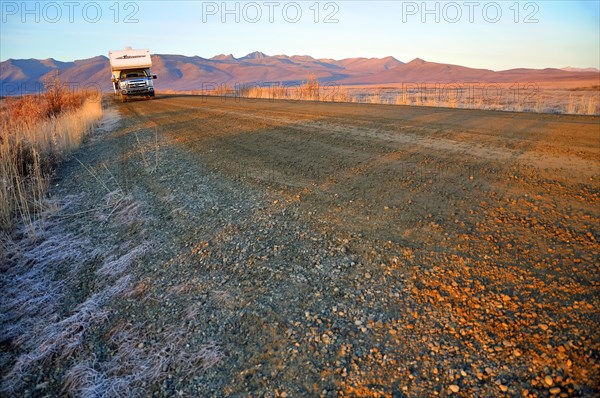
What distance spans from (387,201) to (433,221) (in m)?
→ 0.84

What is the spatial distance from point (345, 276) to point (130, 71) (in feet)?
108

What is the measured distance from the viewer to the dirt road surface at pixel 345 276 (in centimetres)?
249

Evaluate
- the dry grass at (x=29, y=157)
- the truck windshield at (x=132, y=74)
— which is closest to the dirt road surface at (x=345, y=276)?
the dry grass at (x=29, y=157)

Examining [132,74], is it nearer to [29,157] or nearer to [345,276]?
[29,157]

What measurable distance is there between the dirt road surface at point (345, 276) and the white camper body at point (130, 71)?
85.4ft

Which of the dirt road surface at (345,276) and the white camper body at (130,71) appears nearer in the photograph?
the dirt road surface at (345,276)

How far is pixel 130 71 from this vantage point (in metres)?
30.6

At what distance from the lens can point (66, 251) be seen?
4.70 meters

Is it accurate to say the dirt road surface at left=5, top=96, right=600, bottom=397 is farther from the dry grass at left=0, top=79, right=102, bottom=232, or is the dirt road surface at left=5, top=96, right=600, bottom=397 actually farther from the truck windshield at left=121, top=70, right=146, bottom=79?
the truck windshield at left=121, top=70, right=146, bottom=79

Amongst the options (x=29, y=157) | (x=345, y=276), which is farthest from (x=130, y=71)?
(x=345, y=276)

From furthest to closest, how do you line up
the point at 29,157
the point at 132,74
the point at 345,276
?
the point at 132,74 → the point at 29,157 → the point at 345,276

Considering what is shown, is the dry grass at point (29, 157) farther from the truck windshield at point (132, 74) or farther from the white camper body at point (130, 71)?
the truck windshield at point (132, 74)

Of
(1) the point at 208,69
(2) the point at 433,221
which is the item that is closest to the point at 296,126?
(2) the point at 433,221

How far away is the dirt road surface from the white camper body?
85.4 feet
